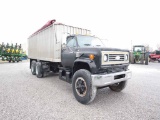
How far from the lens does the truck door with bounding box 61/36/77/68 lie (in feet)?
14.9

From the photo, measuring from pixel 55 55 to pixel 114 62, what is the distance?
9.24 ft

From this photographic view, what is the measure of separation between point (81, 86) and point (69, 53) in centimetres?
144

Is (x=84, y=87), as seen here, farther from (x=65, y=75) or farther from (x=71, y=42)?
(x=71, y=42)

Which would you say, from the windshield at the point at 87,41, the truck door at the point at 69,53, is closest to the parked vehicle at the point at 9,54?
the truck door at the point at 69,53

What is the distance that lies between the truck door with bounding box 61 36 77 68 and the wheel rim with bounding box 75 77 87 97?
87 centimetres

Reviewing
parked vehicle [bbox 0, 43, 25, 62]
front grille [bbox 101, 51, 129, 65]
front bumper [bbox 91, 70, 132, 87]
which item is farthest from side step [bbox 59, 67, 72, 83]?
parked vehicle [bbox 0, 43, 25, 62]

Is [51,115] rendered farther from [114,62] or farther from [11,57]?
[11,57]

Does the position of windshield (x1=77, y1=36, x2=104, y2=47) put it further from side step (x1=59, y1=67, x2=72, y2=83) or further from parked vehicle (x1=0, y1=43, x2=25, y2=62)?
parked vehicle (x1=0, y1=43, x2=25, y2=62)

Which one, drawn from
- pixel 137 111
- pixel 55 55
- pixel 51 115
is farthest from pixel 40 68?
pixel 137 111

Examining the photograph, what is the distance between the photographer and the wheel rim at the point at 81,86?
149 inches

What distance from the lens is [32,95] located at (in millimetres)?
4488

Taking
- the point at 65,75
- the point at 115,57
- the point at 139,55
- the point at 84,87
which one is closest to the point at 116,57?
the point at 115,57

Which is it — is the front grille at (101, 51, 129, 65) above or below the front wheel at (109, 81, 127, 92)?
above

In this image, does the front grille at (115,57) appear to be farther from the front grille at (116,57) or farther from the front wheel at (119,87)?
the front wheel at (119,87)
